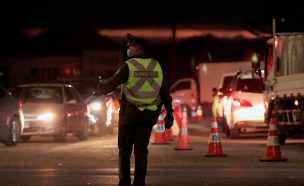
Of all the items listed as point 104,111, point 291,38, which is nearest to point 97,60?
point 104,111

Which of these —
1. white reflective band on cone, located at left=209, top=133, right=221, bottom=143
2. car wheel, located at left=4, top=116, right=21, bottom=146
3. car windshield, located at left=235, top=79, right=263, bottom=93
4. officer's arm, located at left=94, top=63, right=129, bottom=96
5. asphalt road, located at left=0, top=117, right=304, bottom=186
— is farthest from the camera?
car windshield, located at left=235, top=79, right=263, bottom=93

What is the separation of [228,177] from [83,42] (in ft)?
289

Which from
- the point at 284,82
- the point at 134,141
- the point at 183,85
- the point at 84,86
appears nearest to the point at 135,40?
the point at 134,141

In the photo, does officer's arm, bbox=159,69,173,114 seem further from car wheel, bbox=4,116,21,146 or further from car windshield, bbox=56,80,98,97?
car windshield, bbox=56,80,98,97

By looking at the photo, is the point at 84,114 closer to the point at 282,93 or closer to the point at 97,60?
the point at 282,93

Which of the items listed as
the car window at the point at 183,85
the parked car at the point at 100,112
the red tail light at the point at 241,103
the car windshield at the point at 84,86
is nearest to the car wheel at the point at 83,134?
the parked car at the point at 100,112

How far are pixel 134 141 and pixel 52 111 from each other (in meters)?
8.65

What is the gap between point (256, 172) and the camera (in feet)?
28.9

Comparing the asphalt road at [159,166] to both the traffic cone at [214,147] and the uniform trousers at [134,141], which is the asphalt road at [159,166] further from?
the uniform trousers at [134,141]

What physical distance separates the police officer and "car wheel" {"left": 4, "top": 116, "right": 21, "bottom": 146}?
775cm

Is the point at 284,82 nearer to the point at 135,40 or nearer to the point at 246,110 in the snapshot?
the point at 246,110

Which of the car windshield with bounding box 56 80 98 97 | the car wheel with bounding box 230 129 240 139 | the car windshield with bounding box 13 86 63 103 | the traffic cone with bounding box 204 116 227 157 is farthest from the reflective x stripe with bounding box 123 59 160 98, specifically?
the car windshield with bounding box 56 80 98 97

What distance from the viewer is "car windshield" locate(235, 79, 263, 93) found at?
634 inches

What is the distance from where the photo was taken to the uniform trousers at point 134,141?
6.52m
